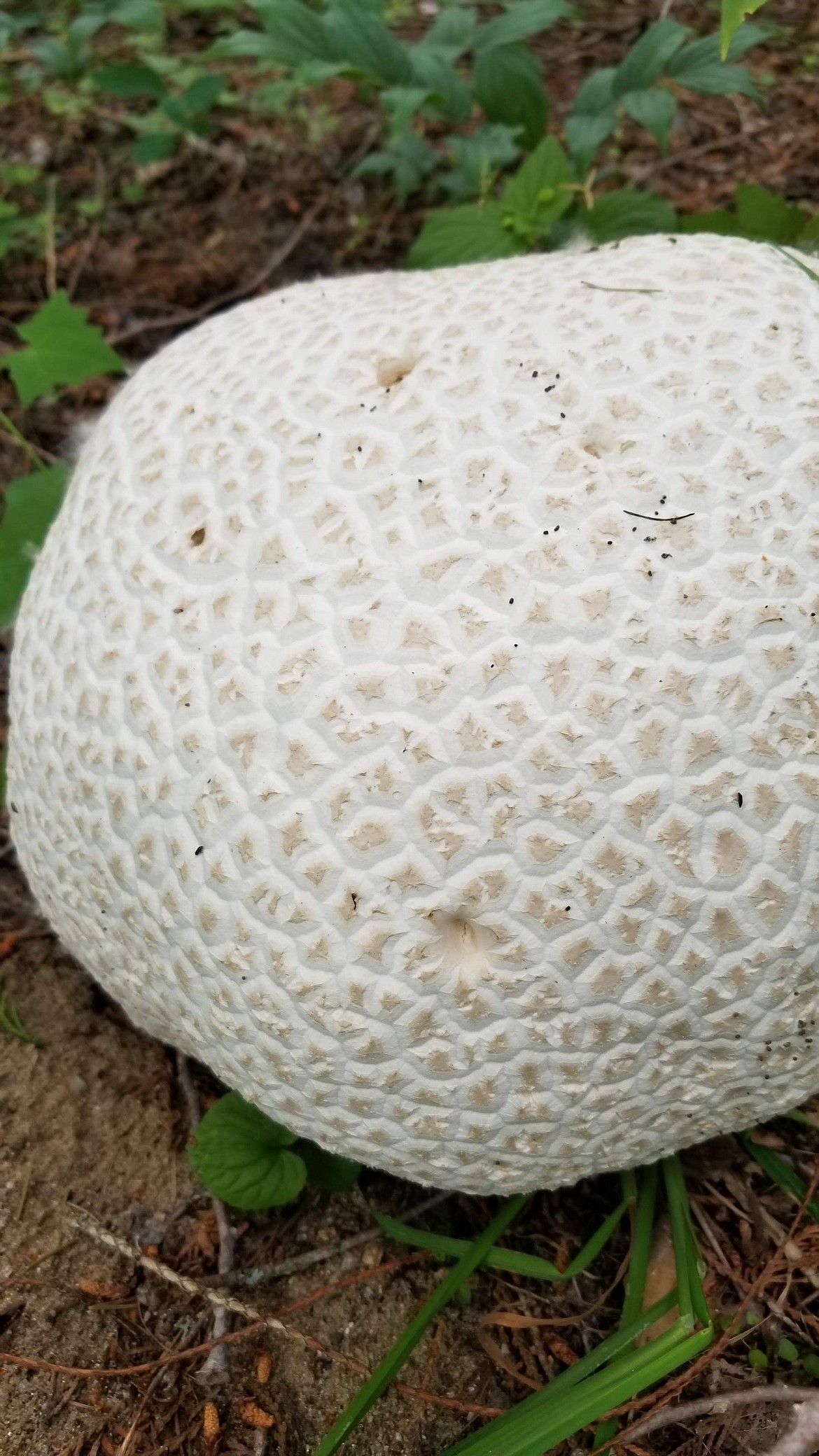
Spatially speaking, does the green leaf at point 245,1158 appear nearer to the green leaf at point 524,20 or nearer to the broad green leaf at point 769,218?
the broad green leaf at point 769,218

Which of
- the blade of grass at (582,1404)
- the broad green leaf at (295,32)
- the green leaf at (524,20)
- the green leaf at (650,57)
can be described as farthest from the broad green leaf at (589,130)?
the blade of grass at (582,1404)

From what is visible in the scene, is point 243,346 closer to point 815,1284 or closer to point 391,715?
point 391,715

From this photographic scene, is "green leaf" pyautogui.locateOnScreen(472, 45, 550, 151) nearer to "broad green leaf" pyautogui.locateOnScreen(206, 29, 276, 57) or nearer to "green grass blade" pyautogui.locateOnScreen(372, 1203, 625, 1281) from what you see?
"broad green leaf" pyautogui.locateOnScreen(206, 29, 276, 57)

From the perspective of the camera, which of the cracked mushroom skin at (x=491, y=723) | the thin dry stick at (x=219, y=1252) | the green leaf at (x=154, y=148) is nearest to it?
the cracked mushroom skin at (x=491, y=723)

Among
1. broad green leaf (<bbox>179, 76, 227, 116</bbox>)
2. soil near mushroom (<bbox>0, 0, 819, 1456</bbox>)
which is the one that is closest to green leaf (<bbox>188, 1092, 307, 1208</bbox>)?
soil near mushroom (<bbox>0, 0, 819, 1456</bbox>)

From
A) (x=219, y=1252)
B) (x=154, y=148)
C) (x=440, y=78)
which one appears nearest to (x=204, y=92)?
(x=154, y=148)

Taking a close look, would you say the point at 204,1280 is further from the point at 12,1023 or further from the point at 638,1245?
the point at 638,1245
